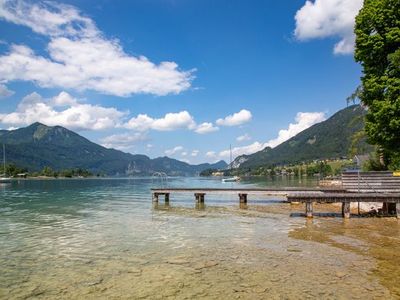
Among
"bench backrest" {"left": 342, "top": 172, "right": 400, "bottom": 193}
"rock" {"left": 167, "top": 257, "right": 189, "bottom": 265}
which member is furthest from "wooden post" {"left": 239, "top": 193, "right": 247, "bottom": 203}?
"rock" {"left": 167, "top": 257, "right": 189, "bottom": 265}

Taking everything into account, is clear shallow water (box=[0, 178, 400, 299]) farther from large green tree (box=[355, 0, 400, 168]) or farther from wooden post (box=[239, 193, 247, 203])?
wooden post (box=[239, 193, 247, 203])

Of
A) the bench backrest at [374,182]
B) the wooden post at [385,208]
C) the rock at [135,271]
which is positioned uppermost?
the bench backrest at [374,182]

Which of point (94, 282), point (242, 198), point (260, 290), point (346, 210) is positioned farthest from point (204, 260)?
point (242, 198)

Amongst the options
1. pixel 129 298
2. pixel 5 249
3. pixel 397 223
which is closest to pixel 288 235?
pixel 397 223

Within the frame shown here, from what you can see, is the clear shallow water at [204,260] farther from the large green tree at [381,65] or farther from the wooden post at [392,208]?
the large green tree at [381,65]

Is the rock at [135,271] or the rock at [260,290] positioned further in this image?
the rock at [135,271]

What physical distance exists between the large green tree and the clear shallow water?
854 centimetres

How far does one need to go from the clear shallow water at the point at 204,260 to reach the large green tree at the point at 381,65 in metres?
8.54

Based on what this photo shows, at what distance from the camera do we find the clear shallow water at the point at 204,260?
12.0 metres

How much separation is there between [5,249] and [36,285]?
25.6ft

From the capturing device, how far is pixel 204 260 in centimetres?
1625

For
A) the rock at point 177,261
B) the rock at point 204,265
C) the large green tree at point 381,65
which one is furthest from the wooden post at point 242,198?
the rock at point 204,265

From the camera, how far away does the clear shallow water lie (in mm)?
12047

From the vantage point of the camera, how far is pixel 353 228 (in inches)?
969
